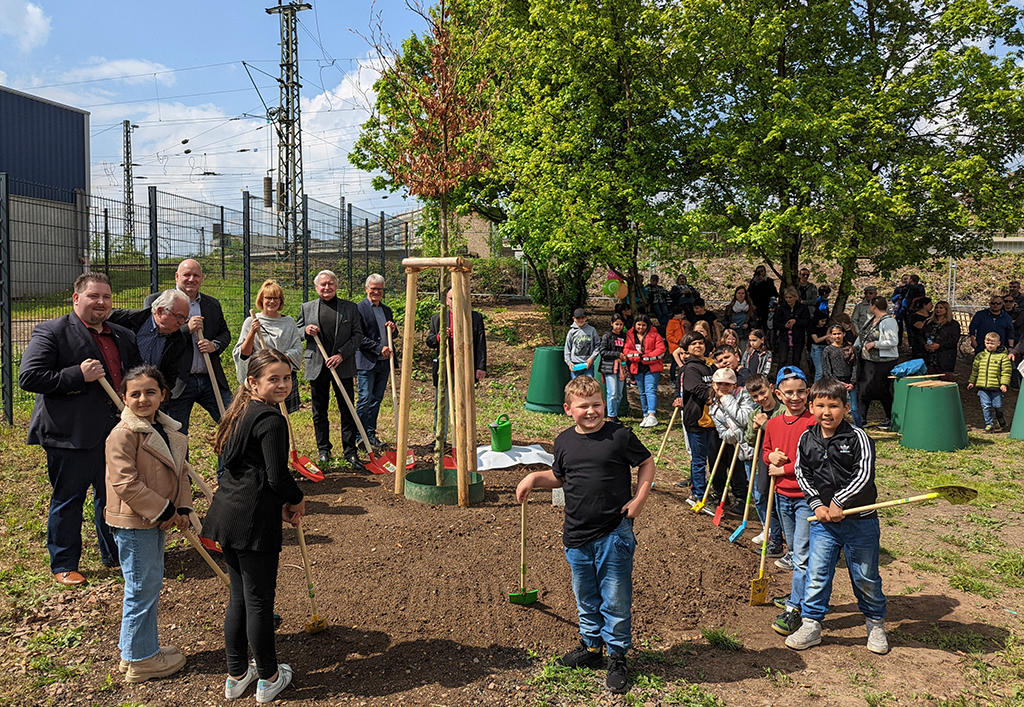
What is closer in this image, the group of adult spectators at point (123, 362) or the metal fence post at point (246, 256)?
the group of adult spectators at point (123, 362)

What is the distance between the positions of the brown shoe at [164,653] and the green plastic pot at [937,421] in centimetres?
935

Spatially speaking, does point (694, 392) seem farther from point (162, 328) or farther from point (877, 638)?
point (162, 328)

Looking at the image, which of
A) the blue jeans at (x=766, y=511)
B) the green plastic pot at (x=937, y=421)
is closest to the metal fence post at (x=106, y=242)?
the blue jeans at (x=766, y=511)

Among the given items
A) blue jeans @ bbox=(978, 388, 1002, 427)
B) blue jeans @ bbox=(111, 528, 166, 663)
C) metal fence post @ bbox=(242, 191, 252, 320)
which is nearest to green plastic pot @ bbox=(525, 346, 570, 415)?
metal fence post @ bbox=(242, 191, 252, 320)

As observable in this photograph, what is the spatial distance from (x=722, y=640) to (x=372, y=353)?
481 cm

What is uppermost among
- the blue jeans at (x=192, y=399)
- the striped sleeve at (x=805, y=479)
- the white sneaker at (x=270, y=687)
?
the blue jeans at (x=192, y=399)

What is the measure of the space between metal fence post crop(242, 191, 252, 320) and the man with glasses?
11596 millimetres

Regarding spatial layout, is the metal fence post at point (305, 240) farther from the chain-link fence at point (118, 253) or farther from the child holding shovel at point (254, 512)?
the child holding shovel at point (254, 512)

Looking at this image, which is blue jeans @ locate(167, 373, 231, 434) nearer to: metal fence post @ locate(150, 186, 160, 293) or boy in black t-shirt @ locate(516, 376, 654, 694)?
boy in black t-shirt @ locate(516, 376, 654, 694)

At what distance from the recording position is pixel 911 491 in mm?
7887

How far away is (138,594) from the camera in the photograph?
3730 millimetres

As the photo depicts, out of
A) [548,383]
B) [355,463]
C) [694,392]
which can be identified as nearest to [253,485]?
[355,463]

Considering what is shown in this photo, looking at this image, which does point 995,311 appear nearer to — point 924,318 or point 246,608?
point 924,318

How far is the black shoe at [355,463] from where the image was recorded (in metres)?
7.39
